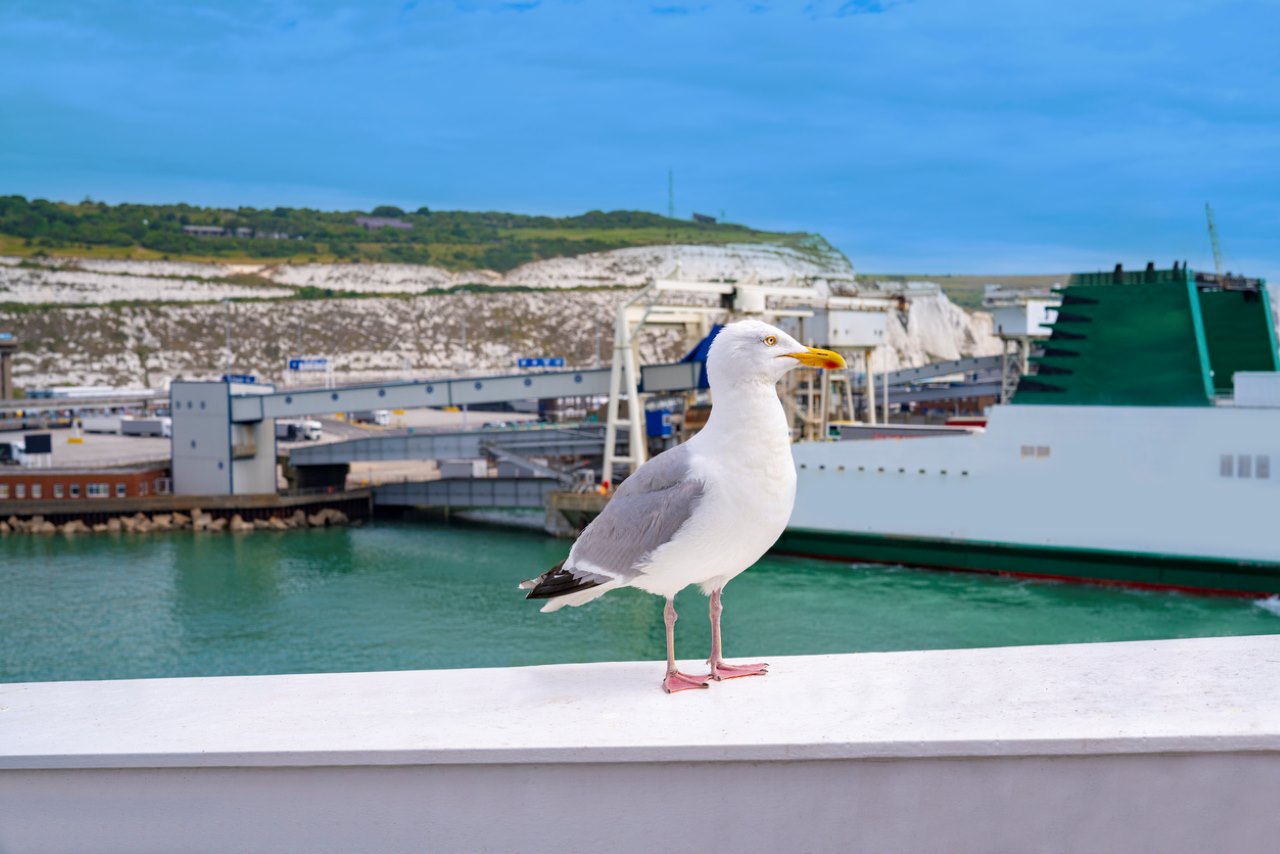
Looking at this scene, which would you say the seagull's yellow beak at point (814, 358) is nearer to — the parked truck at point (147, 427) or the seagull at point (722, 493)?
the seagull at point (722, 493)

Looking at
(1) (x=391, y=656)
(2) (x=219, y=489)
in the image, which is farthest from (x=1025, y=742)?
(2) (x=219, y=489)

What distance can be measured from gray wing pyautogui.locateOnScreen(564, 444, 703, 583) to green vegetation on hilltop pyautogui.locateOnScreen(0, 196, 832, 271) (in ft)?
378

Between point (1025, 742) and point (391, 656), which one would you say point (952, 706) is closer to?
point (1025, 742)

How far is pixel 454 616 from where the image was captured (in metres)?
20.2

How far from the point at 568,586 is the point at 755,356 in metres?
1.11

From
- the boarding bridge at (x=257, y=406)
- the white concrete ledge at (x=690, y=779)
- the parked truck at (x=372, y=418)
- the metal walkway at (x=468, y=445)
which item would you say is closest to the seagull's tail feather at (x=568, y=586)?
the white concrete ledge at (x=690, y=779)

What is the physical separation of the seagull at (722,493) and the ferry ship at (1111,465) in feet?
64.2

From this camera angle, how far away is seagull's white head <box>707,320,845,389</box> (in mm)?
4312

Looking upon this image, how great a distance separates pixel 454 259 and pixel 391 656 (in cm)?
10933

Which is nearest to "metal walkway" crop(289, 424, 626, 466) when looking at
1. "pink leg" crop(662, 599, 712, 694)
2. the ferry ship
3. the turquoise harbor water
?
the turquoise harbor water

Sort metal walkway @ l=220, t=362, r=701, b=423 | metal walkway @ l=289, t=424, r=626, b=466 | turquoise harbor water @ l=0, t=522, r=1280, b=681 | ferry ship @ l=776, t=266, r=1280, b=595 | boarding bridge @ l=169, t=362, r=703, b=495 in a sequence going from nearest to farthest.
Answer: turquoise harbor water @ l=0, t=522, r=1280, b=681, ferry ship @ l=776, t=266, r=1280, b=595, metal walkway @ l=220, t=362, r=701, b=423, boarding bridge @ l=169, t=362, r=703, b=495, metal walkway @ l=289, t=424, r=626, b=466

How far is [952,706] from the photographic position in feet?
11.8

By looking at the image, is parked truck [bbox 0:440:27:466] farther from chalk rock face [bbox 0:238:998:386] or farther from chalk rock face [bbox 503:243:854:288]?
chalk rock face [bbox 503:243:854:288]

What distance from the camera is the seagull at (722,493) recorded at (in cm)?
426
